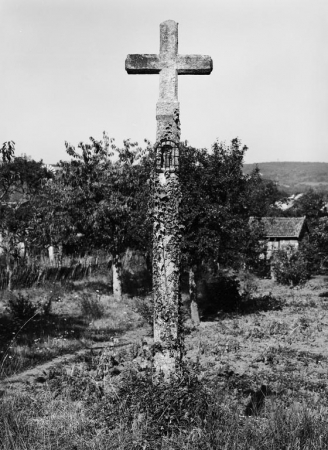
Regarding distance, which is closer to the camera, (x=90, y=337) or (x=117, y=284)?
(x=90, y=337)

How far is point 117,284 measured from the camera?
738 inches

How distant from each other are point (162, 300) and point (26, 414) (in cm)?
202

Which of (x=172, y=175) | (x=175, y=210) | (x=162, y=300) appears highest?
(x=172, y=175)

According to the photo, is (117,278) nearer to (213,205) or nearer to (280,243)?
(213,205)

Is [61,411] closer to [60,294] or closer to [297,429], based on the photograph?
[297,429]

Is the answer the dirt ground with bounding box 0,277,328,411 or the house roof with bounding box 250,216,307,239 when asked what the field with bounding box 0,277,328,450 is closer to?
the dirt ground with bounding box 0,277,328,411

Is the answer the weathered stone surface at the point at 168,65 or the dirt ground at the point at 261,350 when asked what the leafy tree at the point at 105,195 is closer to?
the dirt ground at the point at 261,350

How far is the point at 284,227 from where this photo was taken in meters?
36.5

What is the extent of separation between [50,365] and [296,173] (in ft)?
476

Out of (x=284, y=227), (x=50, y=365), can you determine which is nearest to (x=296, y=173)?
(x=284, y=227)

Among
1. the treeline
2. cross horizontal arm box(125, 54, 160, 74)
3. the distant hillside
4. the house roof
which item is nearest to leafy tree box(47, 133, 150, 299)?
the treeline

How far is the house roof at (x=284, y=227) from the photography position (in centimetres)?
3569

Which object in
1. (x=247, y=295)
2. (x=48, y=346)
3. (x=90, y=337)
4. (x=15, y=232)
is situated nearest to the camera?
(x=48, y=346)

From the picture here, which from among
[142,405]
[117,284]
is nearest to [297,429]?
[142,405]
